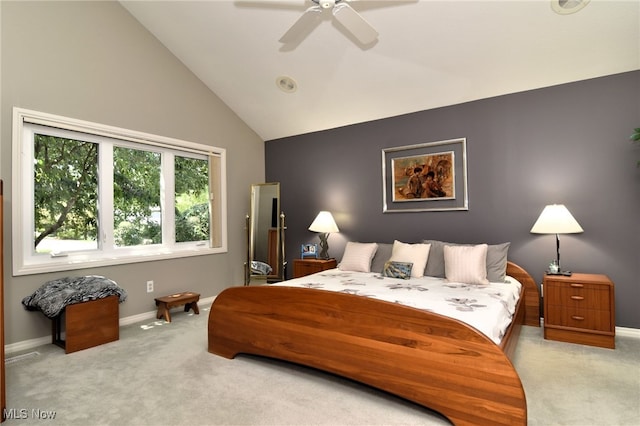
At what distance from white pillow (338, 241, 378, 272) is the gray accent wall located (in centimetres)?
50

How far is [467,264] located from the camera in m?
3.12

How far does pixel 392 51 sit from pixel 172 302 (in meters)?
3.46

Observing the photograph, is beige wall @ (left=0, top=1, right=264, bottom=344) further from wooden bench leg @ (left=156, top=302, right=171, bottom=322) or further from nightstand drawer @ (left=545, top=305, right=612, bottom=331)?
nightstand drawer @ (left=545, top=305, right=612, bottom=331)

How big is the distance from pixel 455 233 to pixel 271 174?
2.86 m

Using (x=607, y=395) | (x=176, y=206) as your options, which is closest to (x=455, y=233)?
(x=607, y=395)

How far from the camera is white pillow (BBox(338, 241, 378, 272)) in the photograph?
3.78 m

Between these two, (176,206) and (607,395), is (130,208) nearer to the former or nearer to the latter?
(176,206)

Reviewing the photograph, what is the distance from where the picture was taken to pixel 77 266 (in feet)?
10.8

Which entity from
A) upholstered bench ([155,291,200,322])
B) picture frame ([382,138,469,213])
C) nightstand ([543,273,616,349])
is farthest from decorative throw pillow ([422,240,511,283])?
upholstered bench ([155,291,200,322])

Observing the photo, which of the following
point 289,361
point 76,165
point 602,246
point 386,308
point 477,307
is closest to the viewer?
point 386,308

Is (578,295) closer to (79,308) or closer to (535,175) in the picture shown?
(535,175)
